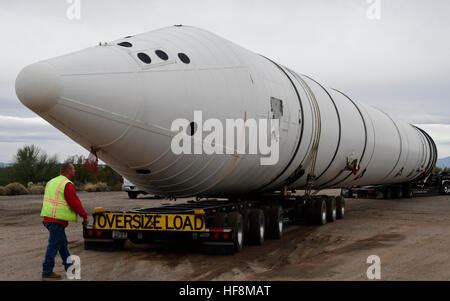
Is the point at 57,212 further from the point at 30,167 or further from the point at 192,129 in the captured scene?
the point at 30,167

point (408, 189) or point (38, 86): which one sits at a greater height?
point (38, 86)

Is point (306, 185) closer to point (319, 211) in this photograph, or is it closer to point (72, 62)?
point (319, 211)

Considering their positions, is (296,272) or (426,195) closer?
(296,272)

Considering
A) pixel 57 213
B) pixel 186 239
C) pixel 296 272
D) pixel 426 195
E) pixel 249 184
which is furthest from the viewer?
pixel 426 195

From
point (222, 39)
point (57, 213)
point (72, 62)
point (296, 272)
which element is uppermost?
point (222, 39)

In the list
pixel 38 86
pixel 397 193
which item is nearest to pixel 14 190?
pixel 397 193

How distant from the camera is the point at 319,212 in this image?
14773 millimetres

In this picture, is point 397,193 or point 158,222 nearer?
point 158,222

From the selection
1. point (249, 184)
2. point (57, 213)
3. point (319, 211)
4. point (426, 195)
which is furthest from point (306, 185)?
point (426, 195)

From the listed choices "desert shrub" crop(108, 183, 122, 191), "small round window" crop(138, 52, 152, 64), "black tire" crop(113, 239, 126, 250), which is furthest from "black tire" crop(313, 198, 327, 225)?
"desert shrub" crop(108, 183, 122, 191)

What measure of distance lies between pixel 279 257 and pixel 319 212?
17.5ft
